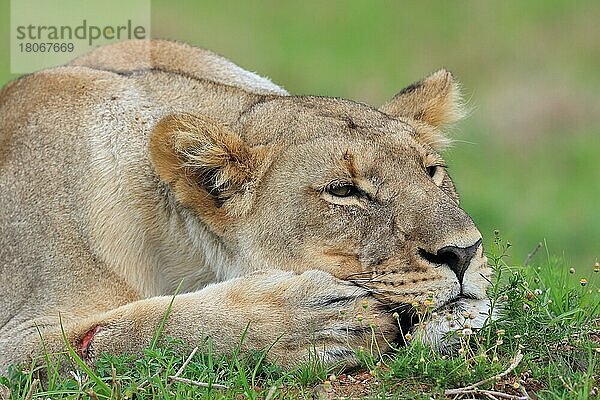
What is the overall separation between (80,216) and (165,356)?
3.48 ft

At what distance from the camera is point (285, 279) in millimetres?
5180

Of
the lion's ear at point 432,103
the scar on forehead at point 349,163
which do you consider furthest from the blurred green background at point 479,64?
the scar on forehead at point 349,163

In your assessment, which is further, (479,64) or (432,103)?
(479,64)

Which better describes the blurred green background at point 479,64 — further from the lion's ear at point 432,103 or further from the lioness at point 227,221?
the lioness at point 227,221

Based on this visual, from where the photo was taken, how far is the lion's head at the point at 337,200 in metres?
4.99

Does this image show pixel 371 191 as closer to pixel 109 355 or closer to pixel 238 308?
pixel 238 308

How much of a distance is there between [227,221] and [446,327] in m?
1.18

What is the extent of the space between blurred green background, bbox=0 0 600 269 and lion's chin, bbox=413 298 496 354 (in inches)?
323

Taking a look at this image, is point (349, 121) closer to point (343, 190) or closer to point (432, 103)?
point (343, 190)

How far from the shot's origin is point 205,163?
17.8ft

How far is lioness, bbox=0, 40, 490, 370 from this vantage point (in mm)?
5012

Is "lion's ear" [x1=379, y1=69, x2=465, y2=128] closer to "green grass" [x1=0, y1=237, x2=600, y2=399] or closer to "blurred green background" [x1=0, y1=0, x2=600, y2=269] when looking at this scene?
"green grass" [x1=0, y1=237, x2=600, y2=399]

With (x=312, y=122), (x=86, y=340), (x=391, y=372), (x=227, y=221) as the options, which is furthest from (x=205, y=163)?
(x=391, y=372)

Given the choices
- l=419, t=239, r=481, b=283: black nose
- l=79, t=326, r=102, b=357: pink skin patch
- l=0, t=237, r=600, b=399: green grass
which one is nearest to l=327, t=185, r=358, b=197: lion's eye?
l=419, t=239, r=481, b=283: black nose
